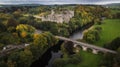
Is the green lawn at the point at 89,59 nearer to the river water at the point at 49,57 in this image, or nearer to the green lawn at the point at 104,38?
the green lawn at the point at 104,38

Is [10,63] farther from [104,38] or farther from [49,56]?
[104,38]

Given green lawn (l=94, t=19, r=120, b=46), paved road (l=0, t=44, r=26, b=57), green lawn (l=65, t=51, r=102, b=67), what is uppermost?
paved road (l=0, t=44, r=26, b=57)

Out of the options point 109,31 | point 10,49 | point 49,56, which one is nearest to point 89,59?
point 49,56

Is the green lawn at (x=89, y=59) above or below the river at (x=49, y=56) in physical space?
above

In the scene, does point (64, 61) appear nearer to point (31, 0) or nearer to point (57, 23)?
point (57, 23)

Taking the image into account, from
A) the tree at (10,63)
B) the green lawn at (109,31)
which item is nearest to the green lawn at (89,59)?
the green lawn at (109,31)

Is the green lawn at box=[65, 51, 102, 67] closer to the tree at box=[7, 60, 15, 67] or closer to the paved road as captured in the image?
the tree at box=[7, 60, 15, 67]

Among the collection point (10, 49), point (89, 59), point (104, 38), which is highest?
point (10, 49)

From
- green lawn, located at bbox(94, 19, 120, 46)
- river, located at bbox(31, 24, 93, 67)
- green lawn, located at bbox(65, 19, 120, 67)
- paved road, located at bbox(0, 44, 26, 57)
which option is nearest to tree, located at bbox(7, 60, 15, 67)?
paved road, located at bbox(0, 44, 26, 57)
